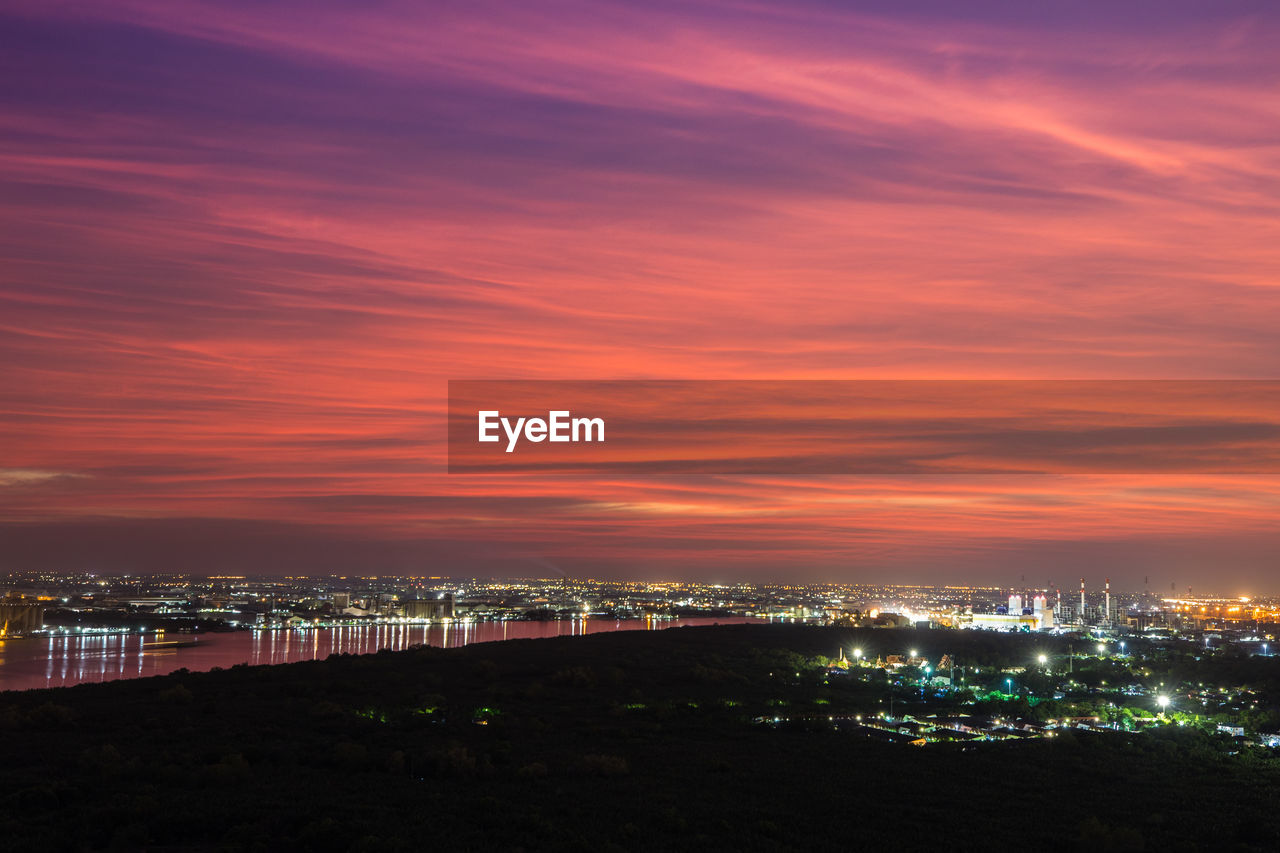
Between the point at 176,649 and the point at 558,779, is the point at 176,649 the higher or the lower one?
the lower one

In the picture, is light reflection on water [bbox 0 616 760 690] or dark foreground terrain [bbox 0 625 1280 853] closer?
dark foreground terrain [bbox 0 625 1280 853]

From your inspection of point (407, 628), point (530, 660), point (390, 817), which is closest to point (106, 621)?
point (407, 628)

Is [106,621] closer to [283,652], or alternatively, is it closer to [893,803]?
[283,652]

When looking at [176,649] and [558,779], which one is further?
[176,649]

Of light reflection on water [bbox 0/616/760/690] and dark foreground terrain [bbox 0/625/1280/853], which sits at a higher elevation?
dark foreground terrain [bbox 0/625/1280/853]
